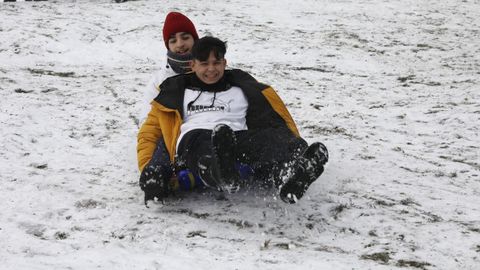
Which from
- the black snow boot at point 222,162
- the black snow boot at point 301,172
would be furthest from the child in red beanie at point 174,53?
the black snow boot at point 301,172

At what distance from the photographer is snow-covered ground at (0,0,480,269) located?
284cm

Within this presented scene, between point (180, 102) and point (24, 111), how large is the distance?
238 cm

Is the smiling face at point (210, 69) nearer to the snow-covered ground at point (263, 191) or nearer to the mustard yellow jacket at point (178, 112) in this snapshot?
the mustard yellow jacket at point (178, 112)

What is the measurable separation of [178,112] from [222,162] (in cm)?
100

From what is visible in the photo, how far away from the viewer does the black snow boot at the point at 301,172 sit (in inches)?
115

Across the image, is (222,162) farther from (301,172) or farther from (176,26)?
(176,26)

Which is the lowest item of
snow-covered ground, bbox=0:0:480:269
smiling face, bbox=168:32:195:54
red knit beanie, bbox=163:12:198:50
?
snow-covered ground, bbox=0:0:480:269

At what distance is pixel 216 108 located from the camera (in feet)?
12.6

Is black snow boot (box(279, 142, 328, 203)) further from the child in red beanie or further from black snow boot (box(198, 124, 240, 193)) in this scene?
the child in red beanie

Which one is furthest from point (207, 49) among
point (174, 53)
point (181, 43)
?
point (181, 43)

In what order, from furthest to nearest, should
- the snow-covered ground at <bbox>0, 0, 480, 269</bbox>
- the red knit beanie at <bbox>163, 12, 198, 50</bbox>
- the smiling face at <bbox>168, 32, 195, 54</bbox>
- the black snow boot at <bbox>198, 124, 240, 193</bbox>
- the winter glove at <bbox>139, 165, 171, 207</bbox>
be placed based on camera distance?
the red knit beanie at <bbox>163, 12, 198, 50</bbox>, the smiling face at <bbox>168, 32, 195, 54</bbox>, the winter glove at <bbox>139, 165, 171, 207</bbox>, the black snow boot at <bbox>198, 124, 240, 193</bbox>, the snow-covered ground at <bbox>0, 0, 480, 269</bbox>

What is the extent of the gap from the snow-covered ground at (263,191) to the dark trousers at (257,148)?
0.31 metres

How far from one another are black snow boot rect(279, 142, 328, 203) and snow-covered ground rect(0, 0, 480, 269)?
1.01ft

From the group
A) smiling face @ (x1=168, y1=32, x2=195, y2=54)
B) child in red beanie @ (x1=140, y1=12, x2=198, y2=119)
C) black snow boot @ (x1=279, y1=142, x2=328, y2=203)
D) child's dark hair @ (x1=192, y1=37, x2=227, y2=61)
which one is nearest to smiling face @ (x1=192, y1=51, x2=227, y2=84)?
child's dark hair @ (x1=192, y1=37, x2=227, y2=61)
